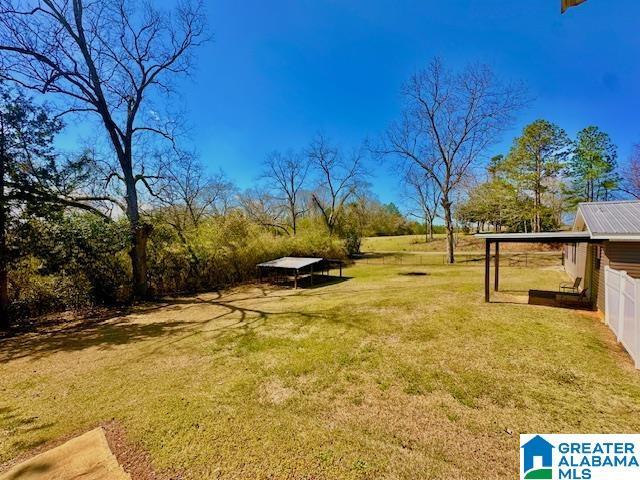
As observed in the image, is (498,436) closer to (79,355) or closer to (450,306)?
(450,306)

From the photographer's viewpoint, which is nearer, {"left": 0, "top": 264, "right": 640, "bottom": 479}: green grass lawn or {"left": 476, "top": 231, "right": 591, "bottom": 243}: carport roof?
{"left": 0, "top": 264, "right": 640, "bottom": 479}: green grass lawn

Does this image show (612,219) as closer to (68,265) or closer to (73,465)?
(73,465)

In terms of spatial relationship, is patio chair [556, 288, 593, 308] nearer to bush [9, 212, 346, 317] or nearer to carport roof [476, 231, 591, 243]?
carport roof [476, 231, 591, 243]

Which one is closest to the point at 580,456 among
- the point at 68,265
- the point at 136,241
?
the point at 68,265

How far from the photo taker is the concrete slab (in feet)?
7.70

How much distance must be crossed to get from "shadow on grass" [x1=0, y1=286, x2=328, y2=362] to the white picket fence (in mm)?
5832

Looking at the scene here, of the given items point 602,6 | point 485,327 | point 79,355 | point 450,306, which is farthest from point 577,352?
point 79,355

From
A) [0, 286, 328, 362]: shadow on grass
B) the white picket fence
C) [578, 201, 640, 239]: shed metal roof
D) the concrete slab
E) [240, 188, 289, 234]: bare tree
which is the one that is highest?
[240, 188, 289, 234]: bare tree

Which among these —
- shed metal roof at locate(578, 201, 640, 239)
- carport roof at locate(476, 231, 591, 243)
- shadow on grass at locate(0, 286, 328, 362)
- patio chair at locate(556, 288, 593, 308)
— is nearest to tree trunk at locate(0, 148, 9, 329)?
shadow on grass at locate(0, 286, 328, 362)

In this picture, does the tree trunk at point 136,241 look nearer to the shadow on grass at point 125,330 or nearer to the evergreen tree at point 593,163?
the shadow on grass at point 125,330

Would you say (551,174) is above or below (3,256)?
above

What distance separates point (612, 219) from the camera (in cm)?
647

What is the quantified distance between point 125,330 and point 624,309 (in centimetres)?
1019

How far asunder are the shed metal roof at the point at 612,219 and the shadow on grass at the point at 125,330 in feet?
22.0
